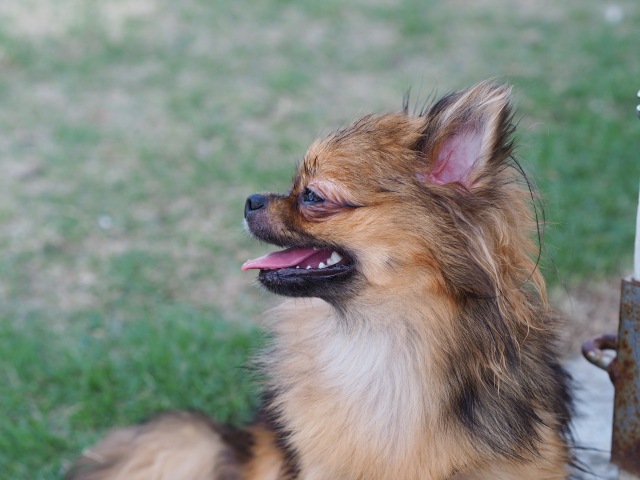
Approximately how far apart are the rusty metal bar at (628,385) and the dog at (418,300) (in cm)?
24

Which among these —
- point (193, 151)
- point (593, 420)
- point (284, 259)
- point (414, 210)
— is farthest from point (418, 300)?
point (193, 151)

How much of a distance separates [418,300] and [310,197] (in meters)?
0.43

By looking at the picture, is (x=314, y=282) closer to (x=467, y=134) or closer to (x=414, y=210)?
(x=414, y=210)

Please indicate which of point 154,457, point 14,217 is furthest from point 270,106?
point 154,457

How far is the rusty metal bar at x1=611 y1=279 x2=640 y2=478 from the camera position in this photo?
250 centimetres

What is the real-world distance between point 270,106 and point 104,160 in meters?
1.50

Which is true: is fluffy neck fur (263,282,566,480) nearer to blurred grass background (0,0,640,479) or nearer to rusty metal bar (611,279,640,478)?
rusty metal bar (611,279,640,478)

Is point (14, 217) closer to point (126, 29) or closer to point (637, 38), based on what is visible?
point (126, 29)

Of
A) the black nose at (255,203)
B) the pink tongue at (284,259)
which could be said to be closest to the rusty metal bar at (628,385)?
the pink tongue at (284,259)

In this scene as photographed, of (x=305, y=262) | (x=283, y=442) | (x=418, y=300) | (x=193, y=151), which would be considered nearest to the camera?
(x=418, y=300)

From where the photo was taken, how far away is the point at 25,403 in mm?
3691

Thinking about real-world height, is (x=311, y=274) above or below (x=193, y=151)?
below

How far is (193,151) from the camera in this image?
6020 millimetres

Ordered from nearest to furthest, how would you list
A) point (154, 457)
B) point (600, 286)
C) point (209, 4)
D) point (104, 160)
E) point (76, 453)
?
point (154, 457), point (76, 453), point (600, 286), point (104, 160), point (209, 4)
